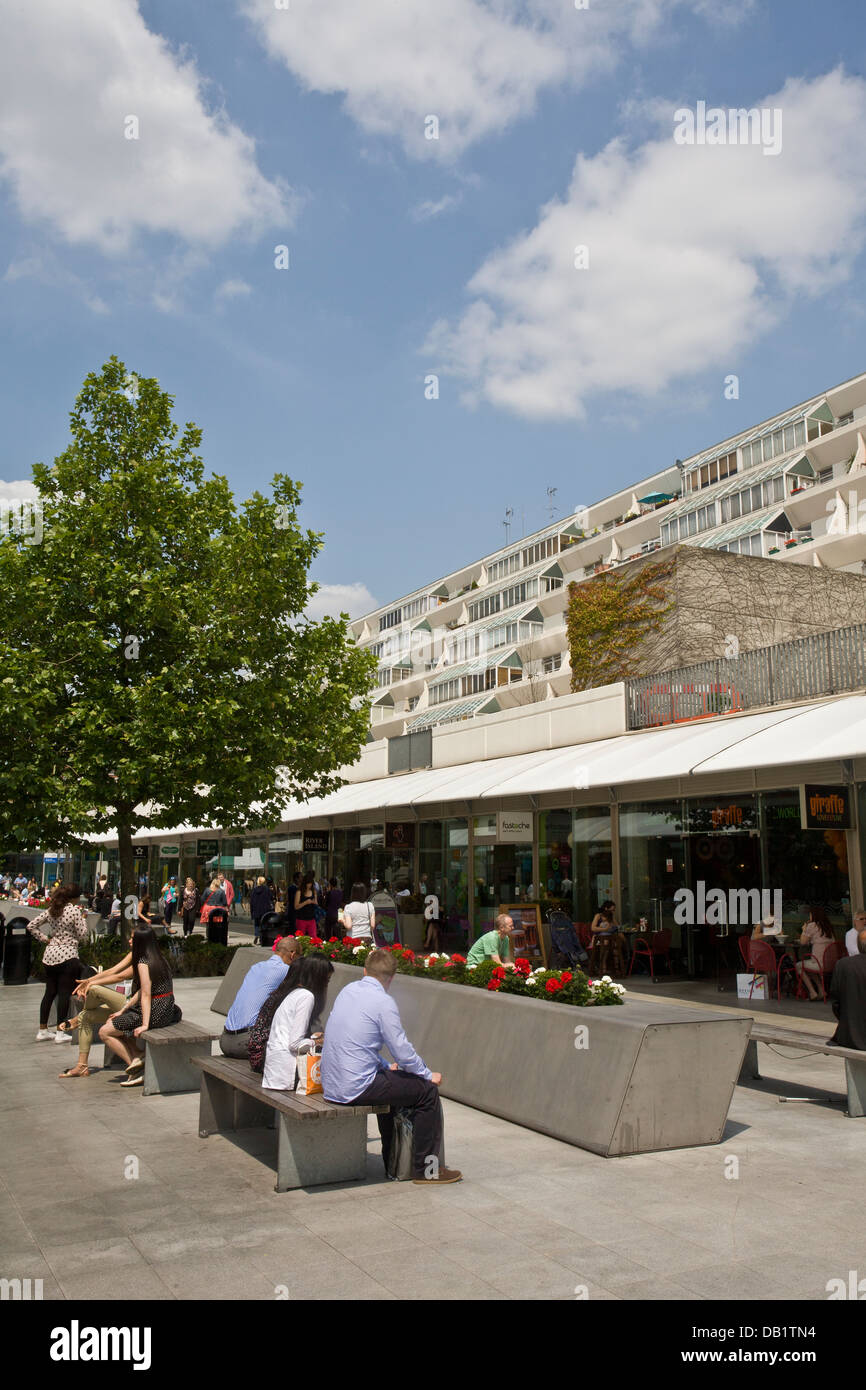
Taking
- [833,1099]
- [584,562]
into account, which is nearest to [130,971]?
[833,1099]

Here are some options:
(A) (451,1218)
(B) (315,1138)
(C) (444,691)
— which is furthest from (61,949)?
(C) (444,691)

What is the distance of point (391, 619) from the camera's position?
341ft

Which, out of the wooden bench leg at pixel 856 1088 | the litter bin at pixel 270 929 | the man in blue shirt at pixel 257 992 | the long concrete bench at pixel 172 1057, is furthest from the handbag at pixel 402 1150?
the litter bin at pixel 270 929

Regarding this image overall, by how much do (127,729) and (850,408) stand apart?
5118 centimetres

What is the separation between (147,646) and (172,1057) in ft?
29.4

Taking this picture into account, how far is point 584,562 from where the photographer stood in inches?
3007

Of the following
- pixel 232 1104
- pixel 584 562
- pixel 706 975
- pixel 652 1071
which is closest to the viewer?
pixel 652 1071

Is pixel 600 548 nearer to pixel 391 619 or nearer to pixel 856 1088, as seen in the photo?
pixel 391 619

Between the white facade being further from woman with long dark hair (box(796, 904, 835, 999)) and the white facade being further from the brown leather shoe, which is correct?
the brown leather shoe

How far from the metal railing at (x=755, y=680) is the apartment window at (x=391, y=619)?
83169 mm

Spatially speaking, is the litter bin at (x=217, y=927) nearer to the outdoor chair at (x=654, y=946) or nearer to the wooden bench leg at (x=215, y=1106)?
the outdoor chair at (x=654, y=946)

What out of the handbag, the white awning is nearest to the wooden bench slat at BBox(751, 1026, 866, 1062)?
the handbag

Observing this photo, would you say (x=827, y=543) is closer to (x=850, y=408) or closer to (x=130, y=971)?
(x=850, y=408)

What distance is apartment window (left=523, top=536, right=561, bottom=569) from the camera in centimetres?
8038
